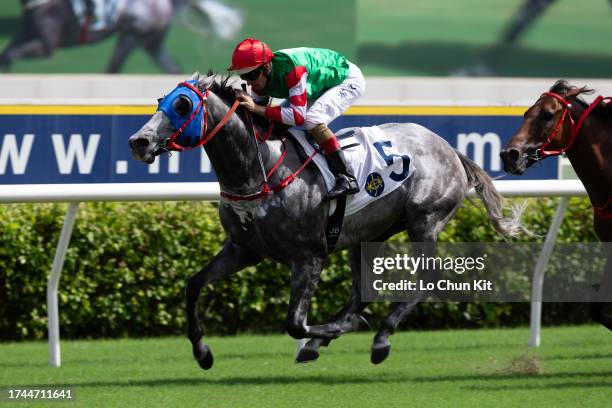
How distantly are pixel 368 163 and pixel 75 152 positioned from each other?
2.34 m

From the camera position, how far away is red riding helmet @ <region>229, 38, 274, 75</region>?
4.97m

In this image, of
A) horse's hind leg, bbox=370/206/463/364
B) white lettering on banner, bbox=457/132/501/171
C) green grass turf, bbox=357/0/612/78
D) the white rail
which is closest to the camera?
horse's hind leg, bbox=370/206/463/364

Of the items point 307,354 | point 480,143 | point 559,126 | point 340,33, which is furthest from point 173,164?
point 340,33

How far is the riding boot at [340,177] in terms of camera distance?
5.15 meters

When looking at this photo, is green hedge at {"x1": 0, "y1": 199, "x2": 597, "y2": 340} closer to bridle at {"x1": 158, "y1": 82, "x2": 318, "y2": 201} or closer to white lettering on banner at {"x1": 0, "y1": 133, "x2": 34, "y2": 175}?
white lettering on banner at {"x1": 0, "y1": 133, "x2": 34, "y2": 175}

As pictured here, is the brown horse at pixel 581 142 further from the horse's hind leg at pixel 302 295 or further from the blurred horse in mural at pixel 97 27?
the blurred horse in mural at pixel 97 27

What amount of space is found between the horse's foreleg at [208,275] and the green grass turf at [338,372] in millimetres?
201

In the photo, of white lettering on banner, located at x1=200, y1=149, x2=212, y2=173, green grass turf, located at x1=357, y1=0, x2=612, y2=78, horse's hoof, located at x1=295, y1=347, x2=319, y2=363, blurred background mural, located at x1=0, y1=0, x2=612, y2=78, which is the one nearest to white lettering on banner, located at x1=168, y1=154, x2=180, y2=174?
white lettering on banner, located at x1=200, y1=149, x2=212, y2=173

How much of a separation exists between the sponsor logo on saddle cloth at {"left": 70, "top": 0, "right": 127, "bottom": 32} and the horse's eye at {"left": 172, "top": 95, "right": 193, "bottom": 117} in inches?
387

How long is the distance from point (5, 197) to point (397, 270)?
188 centimetres

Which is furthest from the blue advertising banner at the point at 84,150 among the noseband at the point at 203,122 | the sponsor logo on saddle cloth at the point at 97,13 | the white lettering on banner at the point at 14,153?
the sponsor logo on saddle cloth at the point at 97,13

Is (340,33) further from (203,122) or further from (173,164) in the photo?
(203,122)

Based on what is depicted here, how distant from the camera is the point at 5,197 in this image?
18.5 feet

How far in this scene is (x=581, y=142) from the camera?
18.1 feet
